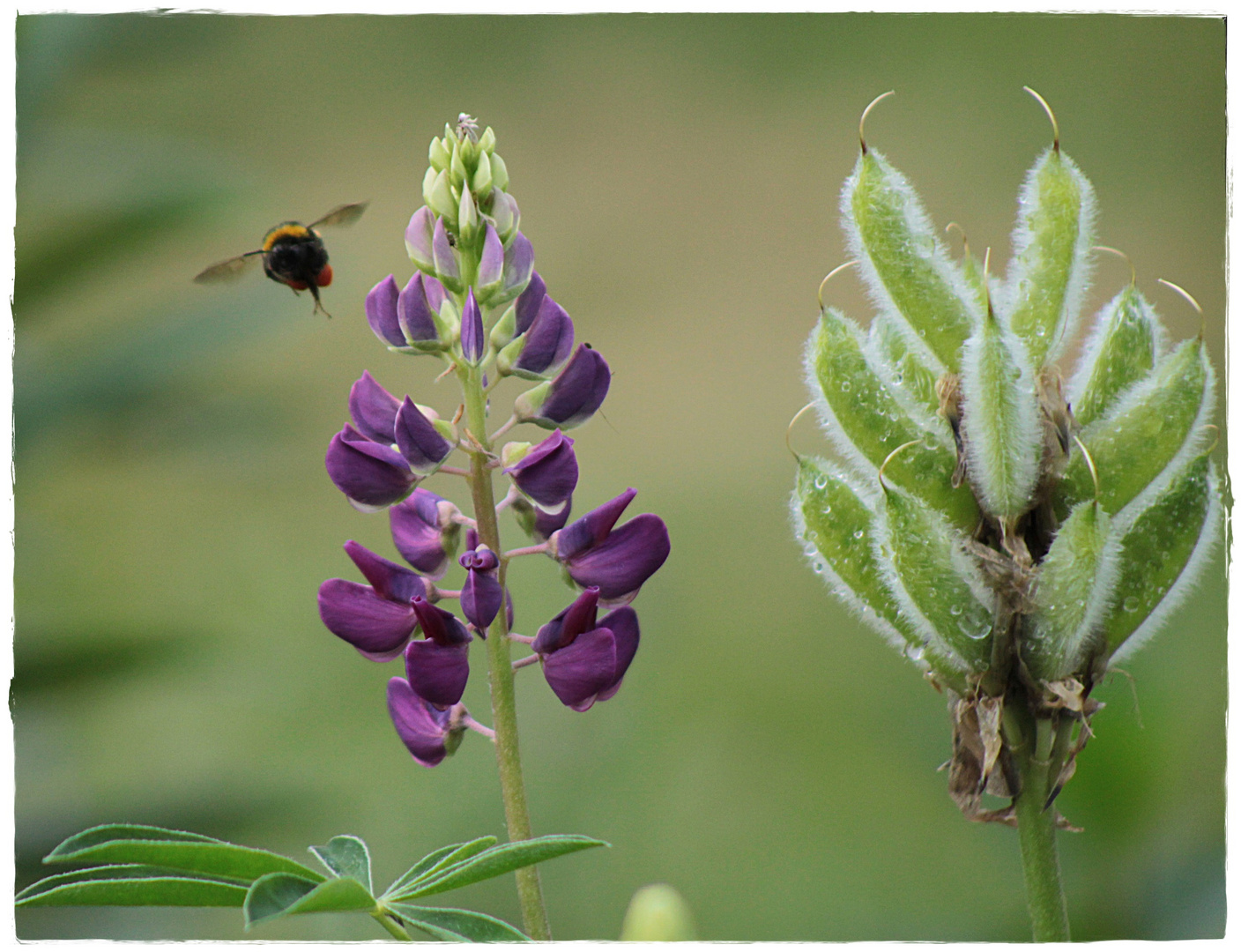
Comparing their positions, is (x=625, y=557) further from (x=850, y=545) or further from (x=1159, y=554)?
(x=1159, y=554)

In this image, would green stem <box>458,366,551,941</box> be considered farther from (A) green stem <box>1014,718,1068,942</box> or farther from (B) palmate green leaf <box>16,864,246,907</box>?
(A) green stem <box>1014,718,1068,942</box>

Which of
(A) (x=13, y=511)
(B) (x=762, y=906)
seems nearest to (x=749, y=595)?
(B) (x=762, y=906)

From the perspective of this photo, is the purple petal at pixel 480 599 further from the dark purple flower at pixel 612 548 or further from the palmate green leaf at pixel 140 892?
the palmate green leaf at pixel 140 892

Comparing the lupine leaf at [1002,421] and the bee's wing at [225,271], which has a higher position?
the bee's wing at [225,271]

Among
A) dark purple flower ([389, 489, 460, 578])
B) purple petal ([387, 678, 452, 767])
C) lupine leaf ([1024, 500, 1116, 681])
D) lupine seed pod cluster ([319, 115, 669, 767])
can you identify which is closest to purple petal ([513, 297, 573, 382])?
lupine seed pod cluster ([319, 115, 669, 767])

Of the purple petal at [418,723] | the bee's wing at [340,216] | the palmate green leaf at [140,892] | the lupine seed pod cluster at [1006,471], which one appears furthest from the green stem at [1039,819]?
the bee's wing at [340,216]

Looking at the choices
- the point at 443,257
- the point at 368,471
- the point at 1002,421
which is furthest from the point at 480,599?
A: the point at 1002,421

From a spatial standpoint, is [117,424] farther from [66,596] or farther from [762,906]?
[762,906]
